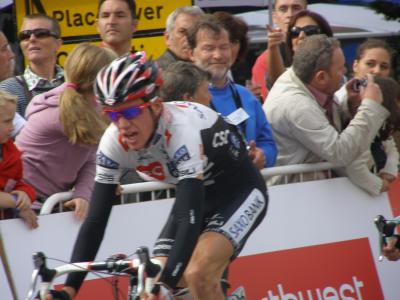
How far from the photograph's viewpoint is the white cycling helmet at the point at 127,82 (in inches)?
207

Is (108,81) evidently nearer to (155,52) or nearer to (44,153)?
(44,153)

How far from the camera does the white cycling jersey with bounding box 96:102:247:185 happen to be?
550cm

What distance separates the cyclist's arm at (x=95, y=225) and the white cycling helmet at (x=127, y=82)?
1.65ft

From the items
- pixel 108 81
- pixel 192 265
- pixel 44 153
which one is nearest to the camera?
pixel 108 81

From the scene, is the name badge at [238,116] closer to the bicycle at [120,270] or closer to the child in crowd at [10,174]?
the child in crowd at [10,174]

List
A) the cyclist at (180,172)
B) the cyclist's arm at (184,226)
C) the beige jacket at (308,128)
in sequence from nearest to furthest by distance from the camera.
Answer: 1. the cyclist's arm at (184,226)
2. the cyclist at (180,172)
3. the beige jacket at (308,128)

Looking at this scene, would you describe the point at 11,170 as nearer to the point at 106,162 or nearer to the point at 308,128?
the point at 106,162

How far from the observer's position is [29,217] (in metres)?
6.41

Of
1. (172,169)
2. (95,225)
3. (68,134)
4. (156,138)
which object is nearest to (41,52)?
(68,134)

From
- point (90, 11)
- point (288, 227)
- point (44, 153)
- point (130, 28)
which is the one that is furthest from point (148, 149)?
point (90, 11)

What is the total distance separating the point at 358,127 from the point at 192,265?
261cm

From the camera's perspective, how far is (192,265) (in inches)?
227

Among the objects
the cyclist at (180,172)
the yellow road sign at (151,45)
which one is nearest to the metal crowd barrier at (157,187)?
the cyclist at (180,172)

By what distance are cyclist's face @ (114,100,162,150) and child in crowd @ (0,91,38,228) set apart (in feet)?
3.48
